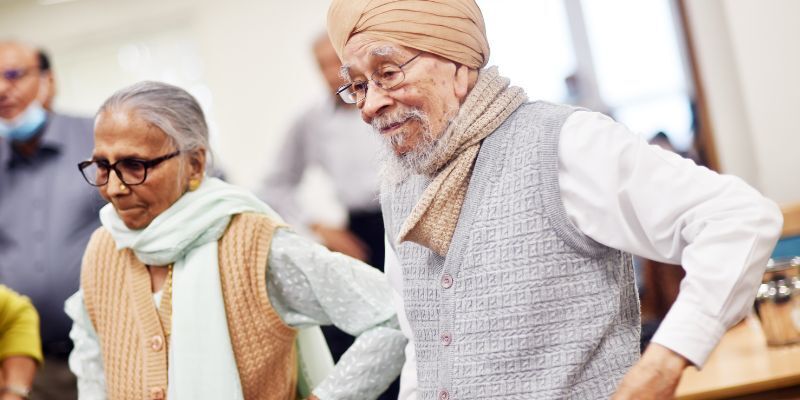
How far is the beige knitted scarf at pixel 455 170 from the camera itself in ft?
4.88

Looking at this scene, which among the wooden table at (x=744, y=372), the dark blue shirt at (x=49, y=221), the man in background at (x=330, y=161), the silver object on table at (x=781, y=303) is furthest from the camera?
the man in background at (x=330, y=161)

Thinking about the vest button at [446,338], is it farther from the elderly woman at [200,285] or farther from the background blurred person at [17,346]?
the background blurred person at [17,346]

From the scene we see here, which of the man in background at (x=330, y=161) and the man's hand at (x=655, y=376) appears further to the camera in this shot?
the man in background at (x=330, y=161)

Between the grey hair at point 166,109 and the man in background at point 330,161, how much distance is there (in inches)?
61.2

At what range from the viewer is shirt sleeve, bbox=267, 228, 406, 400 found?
1.89m

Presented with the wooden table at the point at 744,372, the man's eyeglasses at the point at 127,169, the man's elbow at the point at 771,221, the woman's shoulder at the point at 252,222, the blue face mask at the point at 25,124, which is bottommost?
the wooden table at the point at 744,372

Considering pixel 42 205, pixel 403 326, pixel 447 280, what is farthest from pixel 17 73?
pixel 447 280

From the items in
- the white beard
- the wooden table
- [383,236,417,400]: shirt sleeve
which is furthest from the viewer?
the wooden table

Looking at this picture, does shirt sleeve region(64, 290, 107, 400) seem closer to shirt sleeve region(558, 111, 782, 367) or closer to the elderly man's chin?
the elderly man's chin

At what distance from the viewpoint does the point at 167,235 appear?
191cm

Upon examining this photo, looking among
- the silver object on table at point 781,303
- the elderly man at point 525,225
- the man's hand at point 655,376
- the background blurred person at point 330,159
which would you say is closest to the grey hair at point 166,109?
the elderly man at point 525,225

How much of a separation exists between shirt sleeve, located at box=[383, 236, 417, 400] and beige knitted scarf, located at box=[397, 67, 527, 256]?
21 cm

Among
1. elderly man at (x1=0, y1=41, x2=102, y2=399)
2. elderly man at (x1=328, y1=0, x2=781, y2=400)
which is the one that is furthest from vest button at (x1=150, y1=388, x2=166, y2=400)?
elderly man at (x1=0, y1=41, x2=102, y2=399)

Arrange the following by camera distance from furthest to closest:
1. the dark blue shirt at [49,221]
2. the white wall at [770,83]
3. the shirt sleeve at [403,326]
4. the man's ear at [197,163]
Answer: the white wall at [770,83], the dark blue shirt at [49,221], the man's ear at [197,163], the shirt sleeve at [403,326]
